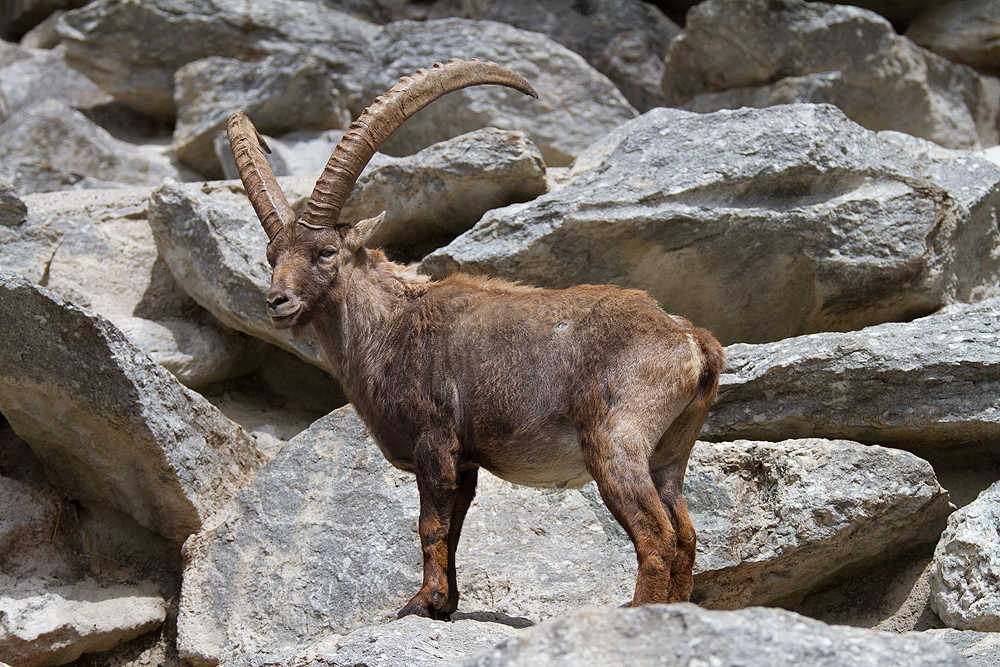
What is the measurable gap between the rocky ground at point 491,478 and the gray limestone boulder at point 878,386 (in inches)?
0.7

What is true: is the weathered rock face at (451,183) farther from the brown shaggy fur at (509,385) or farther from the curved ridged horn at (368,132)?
the brown shaggy fur at (509,385)

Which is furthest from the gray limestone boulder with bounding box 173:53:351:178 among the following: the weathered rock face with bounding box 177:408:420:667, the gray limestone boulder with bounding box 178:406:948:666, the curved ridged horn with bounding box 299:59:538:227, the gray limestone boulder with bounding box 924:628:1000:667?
the gray limestone boulder with bounding box 924:628:1000:667

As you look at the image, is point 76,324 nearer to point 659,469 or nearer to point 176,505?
point 176,505

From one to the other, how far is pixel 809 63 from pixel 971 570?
7758mm

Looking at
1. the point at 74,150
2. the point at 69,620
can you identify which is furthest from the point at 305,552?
the point at 74,150

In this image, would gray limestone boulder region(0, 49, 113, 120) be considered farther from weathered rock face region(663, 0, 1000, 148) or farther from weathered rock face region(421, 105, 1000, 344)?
weathered rock face region(421, 105, 1000, 344)


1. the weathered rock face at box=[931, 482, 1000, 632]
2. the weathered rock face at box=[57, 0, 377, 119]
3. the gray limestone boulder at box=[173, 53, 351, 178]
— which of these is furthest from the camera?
the weathered rock face at box=[57, 0, 377, 119]

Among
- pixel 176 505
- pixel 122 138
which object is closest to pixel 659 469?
pixel 176 505

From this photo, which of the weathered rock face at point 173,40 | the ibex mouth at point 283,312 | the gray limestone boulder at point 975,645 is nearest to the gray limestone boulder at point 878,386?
the gray limestone boulder at point 975,645

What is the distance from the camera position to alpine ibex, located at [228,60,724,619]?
4.03m

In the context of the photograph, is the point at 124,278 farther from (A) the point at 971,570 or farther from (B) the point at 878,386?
(A) the point at 971,570

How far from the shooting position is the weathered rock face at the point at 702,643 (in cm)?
245

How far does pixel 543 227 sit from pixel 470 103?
168 inches

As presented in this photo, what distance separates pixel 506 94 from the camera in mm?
10523
